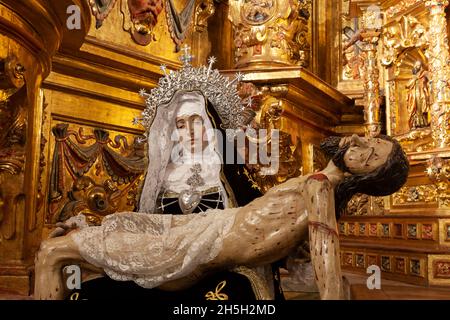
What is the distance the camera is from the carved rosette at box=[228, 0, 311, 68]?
18.5 feet

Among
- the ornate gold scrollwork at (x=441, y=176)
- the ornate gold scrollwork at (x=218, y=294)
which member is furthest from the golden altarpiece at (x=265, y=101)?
the ornate gold scrollwork at (x=218, y=294)

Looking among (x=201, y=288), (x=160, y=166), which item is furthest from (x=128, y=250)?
(x=160, y=166)

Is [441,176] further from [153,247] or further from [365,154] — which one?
[153,247]

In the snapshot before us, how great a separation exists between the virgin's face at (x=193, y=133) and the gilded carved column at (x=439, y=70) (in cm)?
229

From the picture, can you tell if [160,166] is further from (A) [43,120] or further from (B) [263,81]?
(B) [263,81]

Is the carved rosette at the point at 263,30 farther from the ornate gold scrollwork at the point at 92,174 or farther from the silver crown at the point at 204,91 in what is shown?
the silver crown at the point at 204,91

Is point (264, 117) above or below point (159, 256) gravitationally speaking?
above

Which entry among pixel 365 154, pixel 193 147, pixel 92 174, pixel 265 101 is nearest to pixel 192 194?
pixel 193 147

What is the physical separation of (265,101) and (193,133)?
6.48ft

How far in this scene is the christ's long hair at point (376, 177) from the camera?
234 cm

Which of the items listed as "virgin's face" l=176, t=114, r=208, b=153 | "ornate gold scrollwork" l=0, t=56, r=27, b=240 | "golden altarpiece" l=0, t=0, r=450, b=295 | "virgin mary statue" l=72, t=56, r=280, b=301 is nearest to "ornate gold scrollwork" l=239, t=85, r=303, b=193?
"golden altarpiece" l=0, t=0, r=450, b=295

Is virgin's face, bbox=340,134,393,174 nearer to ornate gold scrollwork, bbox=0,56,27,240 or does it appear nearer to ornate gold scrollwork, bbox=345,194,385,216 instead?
ornate gold scrollwork, bbox=0,56,27,240

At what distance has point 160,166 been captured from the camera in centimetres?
333
